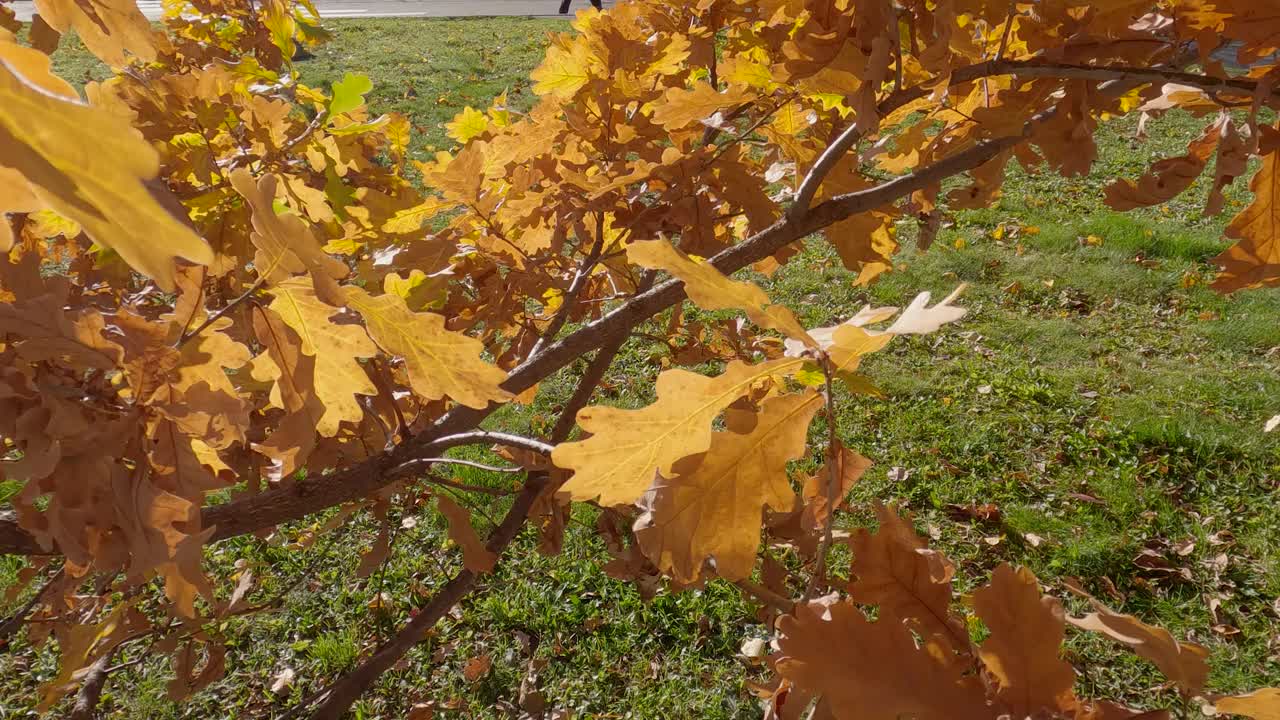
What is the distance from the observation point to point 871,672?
0.67m

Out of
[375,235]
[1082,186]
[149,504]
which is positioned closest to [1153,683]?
[375,235]

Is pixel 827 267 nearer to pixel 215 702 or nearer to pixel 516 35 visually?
pixel 215 702

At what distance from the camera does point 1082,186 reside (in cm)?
677

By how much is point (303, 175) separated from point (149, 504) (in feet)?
3.32

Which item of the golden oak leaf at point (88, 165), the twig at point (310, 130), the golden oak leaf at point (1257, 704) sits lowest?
the golden oak leaf at point (1257, 704)

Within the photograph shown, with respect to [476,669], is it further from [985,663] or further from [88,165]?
[88,165]

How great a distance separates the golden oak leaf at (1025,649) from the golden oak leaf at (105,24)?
1.05 m

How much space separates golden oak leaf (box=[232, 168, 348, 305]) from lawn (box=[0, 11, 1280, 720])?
1.48 meters

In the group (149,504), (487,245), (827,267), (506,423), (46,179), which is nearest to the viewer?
(46,179)

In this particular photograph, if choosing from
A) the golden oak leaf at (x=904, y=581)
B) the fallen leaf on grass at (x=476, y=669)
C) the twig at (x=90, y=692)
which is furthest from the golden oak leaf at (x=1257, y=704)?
the fallen leaf on grass at (x=476, y=669)

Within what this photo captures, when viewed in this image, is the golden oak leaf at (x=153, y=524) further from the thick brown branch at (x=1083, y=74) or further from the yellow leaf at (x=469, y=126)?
the yellow leaf at (x=469, y=126)

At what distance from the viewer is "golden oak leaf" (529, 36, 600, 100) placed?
1.43 metres

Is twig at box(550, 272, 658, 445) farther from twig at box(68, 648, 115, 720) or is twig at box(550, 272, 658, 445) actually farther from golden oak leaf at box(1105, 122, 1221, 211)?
twig at box(68, 648, 115, 720)

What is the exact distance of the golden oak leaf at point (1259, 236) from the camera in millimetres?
970
